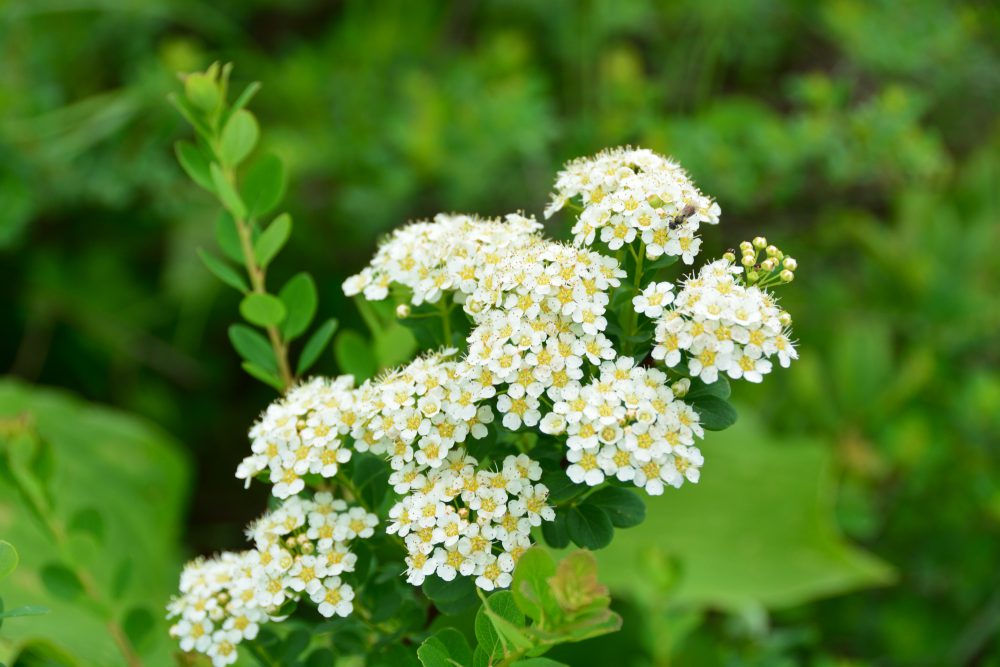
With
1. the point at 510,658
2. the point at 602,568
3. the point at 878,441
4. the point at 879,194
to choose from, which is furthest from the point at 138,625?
the point at 879,194

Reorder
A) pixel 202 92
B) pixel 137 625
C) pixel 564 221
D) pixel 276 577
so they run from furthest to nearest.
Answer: pixel 564 221 < pixel 137 625 < pixel 202 92 < pixel 276 577

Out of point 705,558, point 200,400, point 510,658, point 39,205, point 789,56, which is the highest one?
point 789,56

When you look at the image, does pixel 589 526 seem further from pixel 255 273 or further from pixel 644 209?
pixel 255 273

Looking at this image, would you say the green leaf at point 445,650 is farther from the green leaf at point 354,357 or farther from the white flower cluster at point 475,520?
the green leaf at point 354,357

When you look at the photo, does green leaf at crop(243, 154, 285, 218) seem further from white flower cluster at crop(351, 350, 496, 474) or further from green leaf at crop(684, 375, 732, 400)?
green leaf at crop(684, 375, 732, 400)

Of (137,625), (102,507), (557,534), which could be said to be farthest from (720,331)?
(102,507)

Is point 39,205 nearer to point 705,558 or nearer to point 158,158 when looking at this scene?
point 158,158
